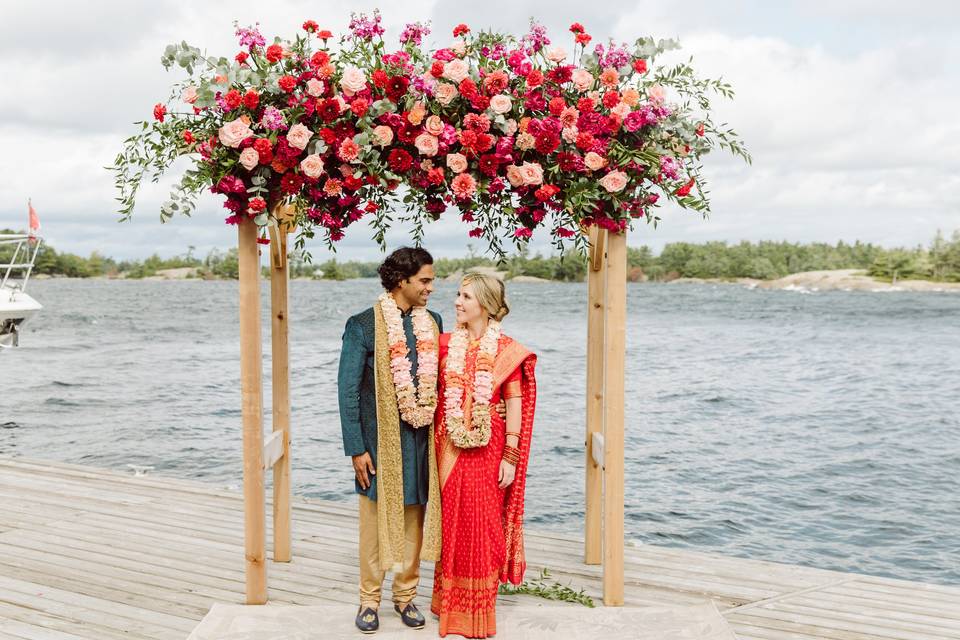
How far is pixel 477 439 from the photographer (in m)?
3.75

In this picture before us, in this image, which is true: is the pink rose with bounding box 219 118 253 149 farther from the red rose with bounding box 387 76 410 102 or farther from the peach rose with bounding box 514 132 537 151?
the peach rose with bounding box 514 132 537 151

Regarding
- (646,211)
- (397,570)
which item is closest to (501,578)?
(397,570)

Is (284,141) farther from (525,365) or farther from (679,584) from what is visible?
(679,584)

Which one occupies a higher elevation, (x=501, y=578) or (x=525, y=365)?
(x=525, y=365)

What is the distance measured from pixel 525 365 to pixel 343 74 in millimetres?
1450

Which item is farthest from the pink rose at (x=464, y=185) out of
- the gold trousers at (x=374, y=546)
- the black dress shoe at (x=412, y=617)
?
the black dress shoe at (x=412, y=617)

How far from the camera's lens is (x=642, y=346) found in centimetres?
3375

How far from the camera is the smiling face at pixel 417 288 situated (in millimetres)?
3768

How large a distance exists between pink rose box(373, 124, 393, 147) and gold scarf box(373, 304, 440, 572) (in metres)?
0.70

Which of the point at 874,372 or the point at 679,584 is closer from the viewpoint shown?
the point at 679,584

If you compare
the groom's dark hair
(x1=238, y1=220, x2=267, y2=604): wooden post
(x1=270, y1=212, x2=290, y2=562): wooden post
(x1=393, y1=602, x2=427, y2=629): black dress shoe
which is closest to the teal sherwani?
the groom's dark hair

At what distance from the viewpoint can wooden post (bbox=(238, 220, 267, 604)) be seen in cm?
421

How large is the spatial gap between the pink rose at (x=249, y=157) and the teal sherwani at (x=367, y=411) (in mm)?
783

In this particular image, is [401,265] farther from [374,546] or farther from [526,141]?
[374,546]
